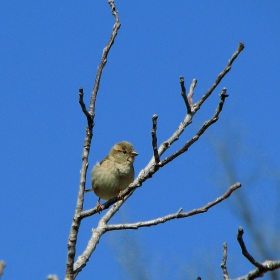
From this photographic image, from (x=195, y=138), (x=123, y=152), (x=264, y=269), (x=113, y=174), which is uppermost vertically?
(x=123, y=152)

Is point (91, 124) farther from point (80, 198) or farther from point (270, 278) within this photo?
point (270, 278)

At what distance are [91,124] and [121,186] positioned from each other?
3015 millimetres

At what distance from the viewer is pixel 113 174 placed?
6055 millimetres

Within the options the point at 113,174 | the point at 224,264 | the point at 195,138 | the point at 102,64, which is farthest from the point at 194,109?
the point at 113,174

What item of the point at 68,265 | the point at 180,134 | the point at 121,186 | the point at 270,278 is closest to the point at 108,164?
the point at 121,186

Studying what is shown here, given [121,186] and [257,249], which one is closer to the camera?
[121,186]

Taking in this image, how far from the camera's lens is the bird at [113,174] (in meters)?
6.01

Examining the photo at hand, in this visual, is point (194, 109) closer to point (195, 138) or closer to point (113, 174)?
point (195, 138)

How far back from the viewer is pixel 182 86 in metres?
2.82

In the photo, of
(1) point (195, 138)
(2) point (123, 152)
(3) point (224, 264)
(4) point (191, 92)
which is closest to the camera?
(3) point (224, 264)

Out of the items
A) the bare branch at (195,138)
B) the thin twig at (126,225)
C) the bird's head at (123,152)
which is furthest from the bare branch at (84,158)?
the bird's head at (123,152)

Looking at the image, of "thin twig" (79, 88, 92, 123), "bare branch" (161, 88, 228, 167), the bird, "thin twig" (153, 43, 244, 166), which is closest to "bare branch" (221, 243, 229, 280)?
"bare branch" (161, 88, 228, 167)

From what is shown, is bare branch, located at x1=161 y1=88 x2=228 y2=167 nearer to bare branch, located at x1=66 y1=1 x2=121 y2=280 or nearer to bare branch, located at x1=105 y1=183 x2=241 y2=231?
bare branch, located at x1=105 y1=183 x2=241 y2=231

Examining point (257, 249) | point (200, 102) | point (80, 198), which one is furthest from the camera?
point (257, 249)
